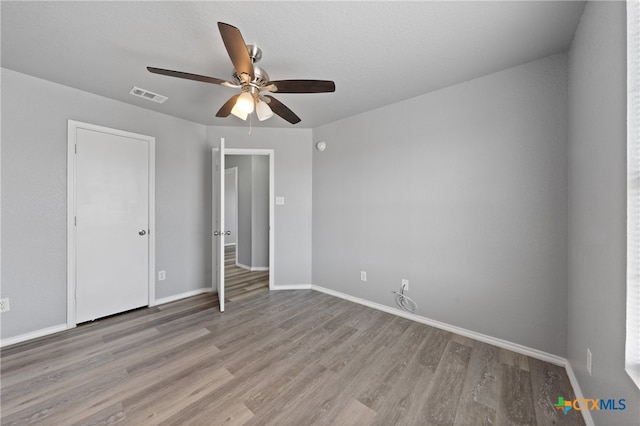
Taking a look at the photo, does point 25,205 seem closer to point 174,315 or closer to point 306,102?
point 174,315

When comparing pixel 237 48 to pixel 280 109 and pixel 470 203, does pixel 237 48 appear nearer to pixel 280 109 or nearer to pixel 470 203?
pixel 280 109

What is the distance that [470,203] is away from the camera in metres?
2.19

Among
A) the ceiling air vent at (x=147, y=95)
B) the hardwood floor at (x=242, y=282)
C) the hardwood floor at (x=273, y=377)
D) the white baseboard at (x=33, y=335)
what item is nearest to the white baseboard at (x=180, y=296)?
the hardwood floor at (x=242, y=282)

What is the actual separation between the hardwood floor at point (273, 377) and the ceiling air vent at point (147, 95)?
7.96 feet

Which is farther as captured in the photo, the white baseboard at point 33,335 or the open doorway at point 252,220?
the open doorway at point 252,220

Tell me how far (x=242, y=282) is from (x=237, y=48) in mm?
3390

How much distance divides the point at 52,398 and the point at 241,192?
3.84 m

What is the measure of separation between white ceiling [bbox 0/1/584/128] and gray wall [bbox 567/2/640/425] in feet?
1.30

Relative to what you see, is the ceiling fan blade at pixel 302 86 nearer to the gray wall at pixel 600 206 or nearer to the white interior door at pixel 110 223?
the gray wall at pixel 600 206

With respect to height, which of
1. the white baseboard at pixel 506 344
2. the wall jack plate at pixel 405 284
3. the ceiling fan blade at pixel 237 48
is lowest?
the white baseboard at pixel 506 344

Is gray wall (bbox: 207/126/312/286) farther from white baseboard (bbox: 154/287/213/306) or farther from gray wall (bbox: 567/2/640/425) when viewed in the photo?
gray wall (bbox: 567/2/640/425)

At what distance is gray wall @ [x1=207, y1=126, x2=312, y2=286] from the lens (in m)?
3.45

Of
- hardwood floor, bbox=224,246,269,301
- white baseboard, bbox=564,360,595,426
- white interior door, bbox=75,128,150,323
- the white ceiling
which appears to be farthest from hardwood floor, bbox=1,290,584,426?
the white ceiling

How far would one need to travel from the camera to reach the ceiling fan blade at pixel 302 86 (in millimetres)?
1533
